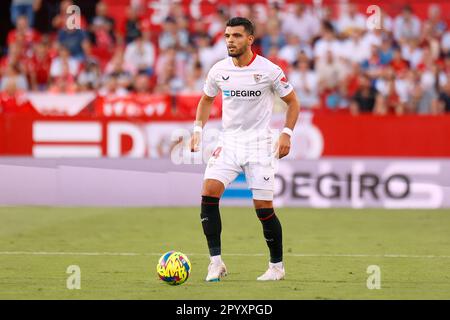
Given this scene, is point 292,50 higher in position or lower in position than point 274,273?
higher

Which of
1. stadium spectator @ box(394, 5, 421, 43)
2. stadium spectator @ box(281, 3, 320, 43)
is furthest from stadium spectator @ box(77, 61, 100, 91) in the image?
stadium spectator @ box(394, 5, 421, 43)

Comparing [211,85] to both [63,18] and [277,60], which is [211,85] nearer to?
[277,60]

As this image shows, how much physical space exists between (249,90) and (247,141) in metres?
0.48

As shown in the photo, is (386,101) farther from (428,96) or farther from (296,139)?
(296,139)

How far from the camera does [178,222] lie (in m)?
15.7

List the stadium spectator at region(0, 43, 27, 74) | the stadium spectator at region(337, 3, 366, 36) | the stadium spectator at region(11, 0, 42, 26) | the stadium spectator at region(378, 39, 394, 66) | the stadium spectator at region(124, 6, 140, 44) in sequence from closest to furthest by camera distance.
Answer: the stadium spectator at region(378, 39, 394, 66)
the stadium spectator at region(0, 43, 27, 74)
the stadium spectator at region(337, 3, 366, 36)
the stadium spectator at region(124, 6, 140, 44)
the stadium spectator at region(11, 0, 42, 26)

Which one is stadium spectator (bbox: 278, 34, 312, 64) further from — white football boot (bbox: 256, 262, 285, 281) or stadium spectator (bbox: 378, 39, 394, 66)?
white football boot (bbox: 256, 262, 285, 281)

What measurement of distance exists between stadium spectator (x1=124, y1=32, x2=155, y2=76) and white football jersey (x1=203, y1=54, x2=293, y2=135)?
11.5 meters

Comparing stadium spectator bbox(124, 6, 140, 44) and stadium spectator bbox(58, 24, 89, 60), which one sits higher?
stadium spectator bbox(124, 6, 140, 44)

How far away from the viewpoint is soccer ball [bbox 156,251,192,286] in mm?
9344

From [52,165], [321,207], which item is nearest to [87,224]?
[52,165]

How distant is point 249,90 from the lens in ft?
32.1

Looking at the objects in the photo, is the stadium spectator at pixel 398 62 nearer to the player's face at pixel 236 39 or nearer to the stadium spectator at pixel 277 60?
the stadium spectator at pixel 277 60

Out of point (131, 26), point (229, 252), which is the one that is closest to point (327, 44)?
point (131, 26)
